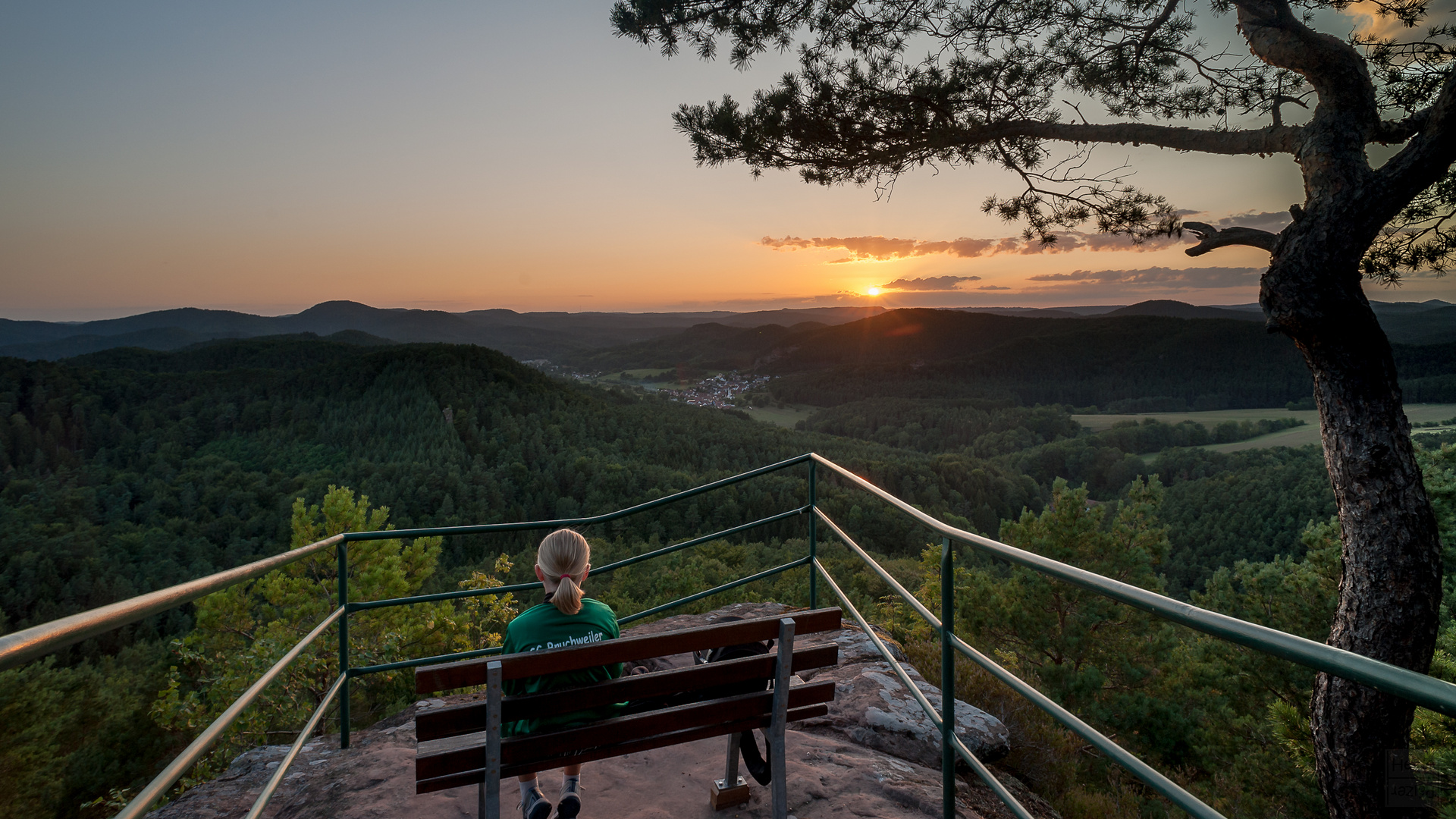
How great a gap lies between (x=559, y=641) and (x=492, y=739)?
0.40m

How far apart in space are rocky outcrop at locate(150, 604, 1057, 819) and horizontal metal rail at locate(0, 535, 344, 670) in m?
1.28

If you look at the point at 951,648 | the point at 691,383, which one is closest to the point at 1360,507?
the point at 951,648

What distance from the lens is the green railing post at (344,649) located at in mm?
2547

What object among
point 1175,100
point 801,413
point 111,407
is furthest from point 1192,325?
point 111,407

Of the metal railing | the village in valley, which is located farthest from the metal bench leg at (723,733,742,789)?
the village in valley

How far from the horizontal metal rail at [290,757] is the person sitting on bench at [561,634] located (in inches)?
21.6

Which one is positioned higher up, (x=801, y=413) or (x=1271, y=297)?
(x=1271, y=297)

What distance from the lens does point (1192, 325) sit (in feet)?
Result: 343

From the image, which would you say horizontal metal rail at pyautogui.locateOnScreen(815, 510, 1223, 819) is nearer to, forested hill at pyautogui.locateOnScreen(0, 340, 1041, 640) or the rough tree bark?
the rough tree bark

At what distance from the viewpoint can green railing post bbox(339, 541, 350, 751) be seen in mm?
2547

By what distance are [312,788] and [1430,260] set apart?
7.07 meters

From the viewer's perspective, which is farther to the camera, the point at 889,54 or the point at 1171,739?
the point at 1171,739

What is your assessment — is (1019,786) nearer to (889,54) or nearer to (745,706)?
(745,706)

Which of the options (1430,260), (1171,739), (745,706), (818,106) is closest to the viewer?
(745,706)
